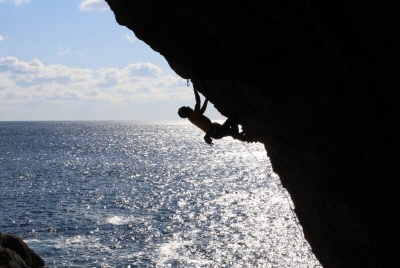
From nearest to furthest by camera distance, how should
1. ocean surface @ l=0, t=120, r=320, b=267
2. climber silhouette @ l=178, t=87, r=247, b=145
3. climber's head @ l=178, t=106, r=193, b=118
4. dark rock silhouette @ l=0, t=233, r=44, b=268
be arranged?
climber silhouette @ l=178, t=87, r=247, b=145 → climber's head @ l=178, t=106, r=193, b=118 → dark rock silhouette @ l=0, t=233, r=44, b=268 → ocean surface @ l=0, t=120, r=320, b=267

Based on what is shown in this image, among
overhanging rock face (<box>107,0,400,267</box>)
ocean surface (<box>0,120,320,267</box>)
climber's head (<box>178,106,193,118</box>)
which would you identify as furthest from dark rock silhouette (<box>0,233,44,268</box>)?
overhanging rock face (<box>107,0,400,267</box>)

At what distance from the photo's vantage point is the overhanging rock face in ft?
19.2

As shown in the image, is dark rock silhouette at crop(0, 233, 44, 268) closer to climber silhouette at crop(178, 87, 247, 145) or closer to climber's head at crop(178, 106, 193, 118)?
climber's head at crop(178, 106, 193, 118)

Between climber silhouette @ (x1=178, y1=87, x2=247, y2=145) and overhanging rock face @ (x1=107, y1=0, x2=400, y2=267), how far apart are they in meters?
0.71

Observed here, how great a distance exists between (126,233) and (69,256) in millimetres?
6818

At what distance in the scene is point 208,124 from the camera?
10.9 meters

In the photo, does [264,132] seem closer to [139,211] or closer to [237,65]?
[237,65]

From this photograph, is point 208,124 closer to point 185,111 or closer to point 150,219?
point 185,111

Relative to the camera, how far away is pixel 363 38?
577 centimetres

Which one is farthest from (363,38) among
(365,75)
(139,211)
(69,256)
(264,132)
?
(139,211)

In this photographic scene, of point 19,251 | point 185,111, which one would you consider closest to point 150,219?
point 19,251

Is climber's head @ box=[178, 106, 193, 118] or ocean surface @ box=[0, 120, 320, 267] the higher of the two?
climber's head @ box=[178, 106, 193, 118]

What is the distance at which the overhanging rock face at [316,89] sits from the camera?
5867mm

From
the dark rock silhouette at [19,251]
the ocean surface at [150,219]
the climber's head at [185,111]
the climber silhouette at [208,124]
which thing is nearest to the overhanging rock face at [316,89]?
the climber silhouette at [208,124]
